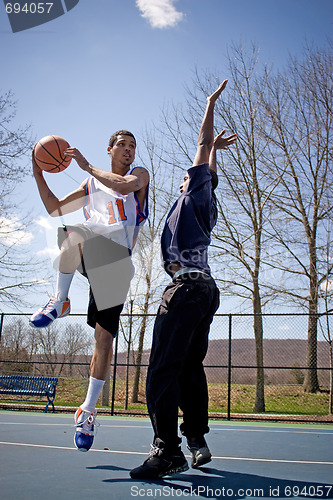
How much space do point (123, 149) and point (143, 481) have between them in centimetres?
227

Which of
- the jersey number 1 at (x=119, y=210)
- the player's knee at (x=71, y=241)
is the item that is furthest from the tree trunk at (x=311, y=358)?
the player's knee at (x=71, y=241)

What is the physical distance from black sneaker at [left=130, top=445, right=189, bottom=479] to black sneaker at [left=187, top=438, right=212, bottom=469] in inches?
8.8

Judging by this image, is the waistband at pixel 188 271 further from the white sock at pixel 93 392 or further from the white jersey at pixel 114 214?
the white sock at pixel 93 392

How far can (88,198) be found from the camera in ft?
11.1

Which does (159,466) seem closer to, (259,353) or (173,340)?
(173,340)

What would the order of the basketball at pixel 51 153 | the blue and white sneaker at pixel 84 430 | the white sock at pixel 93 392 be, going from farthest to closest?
the basketball at pixel 51 153
the white sock at pixel 93 392
the blue and white sneaker at pixel 84 430

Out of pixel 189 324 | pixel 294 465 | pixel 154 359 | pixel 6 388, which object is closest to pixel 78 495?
pixel 154 359

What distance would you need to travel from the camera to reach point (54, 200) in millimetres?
3334

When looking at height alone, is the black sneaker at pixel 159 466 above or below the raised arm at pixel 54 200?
below

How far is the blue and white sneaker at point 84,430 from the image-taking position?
270 centimetres

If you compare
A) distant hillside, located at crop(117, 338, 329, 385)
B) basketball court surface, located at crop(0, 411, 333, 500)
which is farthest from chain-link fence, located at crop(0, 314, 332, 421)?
basketball court surface, located at crop(0, 411, 333, 500)

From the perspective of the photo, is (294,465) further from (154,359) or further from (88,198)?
(88,198)

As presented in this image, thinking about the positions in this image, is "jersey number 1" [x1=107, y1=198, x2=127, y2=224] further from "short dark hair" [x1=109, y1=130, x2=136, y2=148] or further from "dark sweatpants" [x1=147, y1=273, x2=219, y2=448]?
"dark sweatpants" [x1=147, y1=273, x2=219, y2=448]

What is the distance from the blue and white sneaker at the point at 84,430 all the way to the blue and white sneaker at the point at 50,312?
640 millimetres
